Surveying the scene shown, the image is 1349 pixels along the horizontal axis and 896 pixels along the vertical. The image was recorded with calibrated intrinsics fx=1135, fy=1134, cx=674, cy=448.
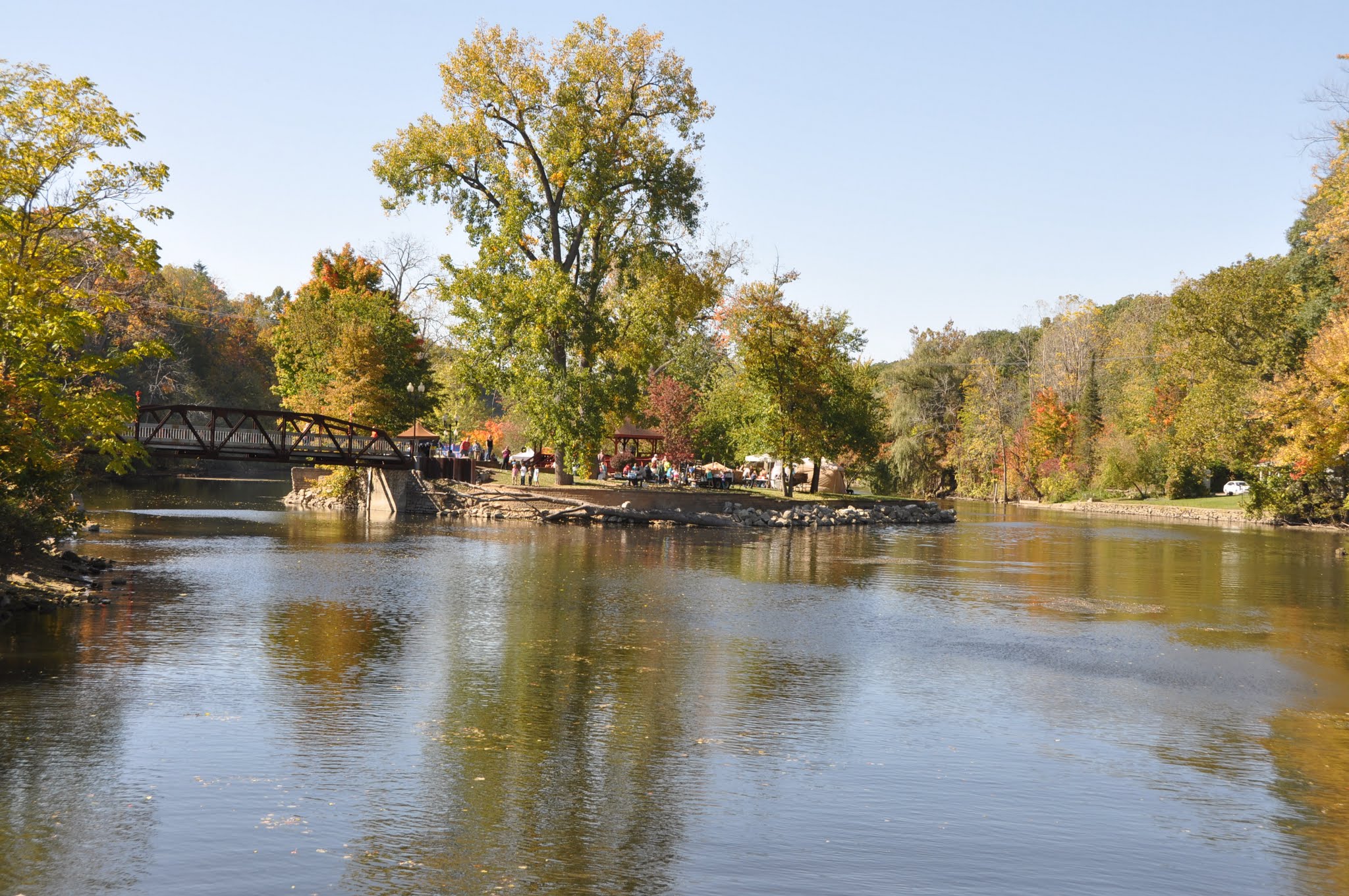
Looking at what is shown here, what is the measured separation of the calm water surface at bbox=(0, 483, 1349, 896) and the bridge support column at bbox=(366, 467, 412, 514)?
77.7 feet

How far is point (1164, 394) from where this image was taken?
7512 centimetres

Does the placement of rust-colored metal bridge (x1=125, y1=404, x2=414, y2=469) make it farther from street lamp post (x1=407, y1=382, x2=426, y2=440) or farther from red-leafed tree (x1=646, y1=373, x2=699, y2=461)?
red-leafed tree (x1=646, y1=373, x2=699, y2=461)

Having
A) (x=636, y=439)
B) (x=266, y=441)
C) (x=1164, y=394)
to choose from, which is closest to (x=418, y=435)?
(x=266, y=441)

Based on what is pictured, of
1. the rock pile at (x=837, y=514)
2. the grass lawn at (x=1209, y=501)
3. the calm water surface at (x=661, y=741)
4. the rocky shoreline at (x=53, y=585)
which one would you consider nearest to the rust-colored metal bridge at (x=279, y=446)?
the rock pile at (x=837, y=514)

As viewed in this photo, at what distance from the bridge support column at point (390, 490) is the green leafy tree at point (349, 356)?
3548 millimetres

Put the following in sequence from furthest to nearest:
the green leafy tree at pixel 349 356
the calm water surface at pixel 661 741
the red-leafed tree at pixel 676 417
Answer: the red-leafed tree at pixel 676 417
the green leafy tree at pixel 349 356
the calm water surface at pixel 661 741

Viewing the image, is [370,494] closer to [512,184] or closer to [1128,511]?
[512,184]

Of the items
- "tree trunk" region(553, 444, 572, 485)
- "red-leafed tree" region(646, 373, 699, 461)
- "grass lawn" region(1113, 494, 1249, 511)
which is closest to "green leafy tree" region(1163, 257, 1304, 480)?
"grass lawn" region(1113, 494, 1249, 511)

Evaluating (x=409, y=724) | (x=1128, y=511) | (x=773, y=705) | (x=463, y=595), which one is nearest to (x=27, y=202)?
(x=463, y=595)

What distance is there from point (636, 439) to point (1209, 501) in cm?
3552

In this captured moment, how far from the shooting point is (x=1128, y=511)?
69.1 meters

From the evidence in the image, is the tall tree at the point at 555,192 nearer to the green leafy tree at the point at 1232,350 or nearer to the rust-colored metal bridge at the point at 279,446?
the rust-colored metal bridge at the point at 279,446

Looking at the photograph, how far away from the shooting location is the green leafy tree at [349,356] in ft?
168

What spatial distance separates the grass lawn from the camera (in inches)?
2489
